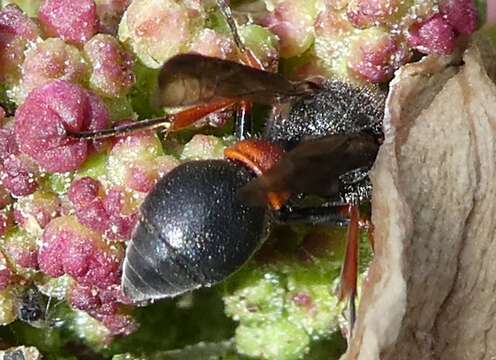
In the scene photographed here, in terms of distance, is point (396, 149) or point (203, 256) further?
point (203, 256)

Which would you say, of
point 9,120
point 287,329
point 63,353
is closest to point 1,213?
point 9,120

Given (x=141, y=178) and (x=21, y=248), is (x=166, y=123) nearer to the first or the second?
(x=141, y=178)

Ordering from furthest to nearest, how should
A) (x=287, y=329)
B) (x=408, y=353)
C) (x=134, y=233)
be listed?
1. (x=287, y=329)
2. (x=134, y=233)
3. (x=408, y=353)

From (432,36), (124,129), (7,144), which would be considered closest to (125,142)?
(124,129)

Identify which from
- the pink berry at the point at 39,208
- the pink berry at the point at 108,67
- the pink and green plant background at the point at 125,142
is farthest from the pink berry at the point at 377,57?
the pink berry at the point at 39,208

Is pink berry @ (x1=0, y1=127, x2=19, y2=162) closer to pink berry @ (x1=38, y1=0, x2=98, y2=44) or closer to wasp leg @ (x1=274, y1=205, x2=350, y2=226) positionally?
pink berry @ (x1=38, y1=0, x2=98, y2=44)

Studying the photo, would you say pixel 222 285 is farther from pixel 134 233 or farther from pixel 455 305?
pixel 455 305

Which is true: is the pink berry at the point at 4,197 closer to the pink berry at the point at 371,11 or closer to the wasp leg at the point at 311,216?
the wasp leg at the point at 311,216

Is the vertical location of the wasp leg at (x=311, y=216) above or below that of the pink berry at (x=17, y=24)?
below
